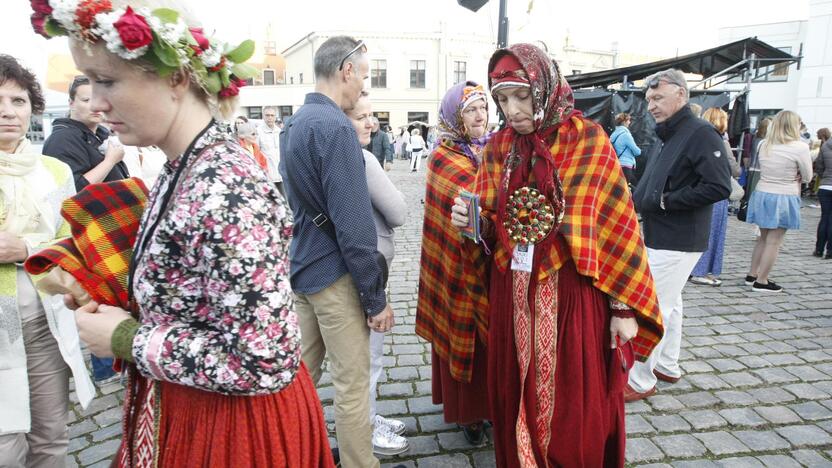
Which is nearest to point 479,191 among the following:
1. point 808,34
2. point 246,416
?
point 246,416

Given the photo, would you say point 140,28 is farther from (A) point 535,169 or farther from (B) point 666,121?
(B) point 666,121

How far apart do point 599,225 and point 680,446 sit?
5.21 feet

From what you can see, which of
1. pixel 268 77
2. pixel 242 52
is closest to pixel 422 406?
pixel 242 52

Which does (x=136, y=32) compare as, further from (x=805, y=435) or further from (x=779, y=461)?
(x=805, y=435)

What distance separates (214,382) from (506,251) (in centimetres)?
163

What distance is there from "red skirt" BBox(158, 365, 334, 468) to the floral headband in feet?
2.71

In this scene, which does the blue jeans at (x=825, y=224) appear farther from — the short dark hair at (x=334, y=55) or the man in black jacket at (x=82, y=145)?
the man in black jacket at (x=82, y=145)

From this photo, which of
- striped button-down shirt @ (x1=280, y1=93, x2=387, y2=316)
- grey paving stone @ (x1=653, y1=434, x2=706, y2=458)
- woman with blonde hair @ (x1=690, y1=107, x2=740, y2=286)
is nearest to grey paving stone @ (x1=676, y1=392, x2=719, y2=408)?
grey paving stone @ (x1=653, y1=434, x2=706, y2=458)

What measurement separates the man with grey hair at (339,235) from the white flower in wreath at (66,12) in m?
1.09

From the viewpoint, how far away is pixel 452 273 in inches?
116

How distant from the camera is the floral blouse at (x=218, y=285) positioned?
44.0 inches

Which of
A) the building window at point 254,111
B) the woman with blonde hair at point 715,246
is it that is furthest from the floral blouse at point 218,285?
the building window at point 254,111

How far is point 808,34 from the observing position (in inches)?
878

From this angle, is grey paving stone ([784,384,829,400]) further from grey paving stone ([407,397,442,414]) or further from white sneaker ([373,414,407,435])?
white sneaker ([373,414,407,435])
